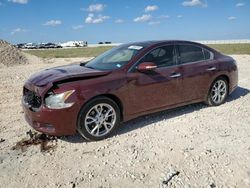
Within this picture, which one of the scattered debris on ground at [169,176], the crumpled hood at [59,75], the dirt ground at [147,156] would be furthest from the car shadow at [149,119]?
the scattered debris on ground at [169,176]

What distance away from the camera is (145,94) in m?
5.52

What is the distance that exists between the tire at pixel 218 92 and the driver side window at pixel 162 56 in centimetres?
137

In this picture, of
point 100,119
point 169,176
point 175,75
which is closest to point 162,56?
point 175,75

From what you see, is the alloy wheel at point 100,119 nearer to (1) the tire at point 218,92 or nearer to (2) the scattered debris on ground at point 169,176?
(2) the scattered debris on ground at point 169,176

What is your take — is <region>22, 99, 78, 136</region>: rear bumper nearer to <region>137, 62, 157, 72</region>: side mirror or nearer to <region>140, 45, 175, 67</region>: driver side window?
<region>137, 62, 157, 72</region>: side mirror

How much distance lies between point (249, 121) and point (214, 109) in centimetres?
96

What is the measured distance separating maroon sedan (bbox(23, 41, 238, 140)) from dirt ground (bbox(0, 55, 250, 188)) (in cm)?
35

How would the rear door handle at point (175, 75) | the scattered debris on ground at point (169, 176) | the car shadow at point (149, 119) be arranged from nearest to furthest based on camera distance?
the scattered debris on ground at point (169, 176)
the car shadow at point (149, 119)
the rear door handle at point (175, 75)

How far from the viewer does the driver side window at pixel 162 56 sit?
5.70 m

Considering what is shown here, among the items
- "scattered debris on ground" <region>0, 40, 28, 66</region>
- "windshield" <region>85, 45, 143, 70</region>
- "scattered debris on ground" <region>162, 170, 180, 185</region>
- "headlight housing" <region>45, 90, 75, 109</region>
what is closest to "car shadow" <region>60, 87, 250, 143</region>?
"headlight housing" <region>45, 90, 75, 109</region>

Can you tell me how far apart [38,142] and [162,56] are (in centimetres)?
283

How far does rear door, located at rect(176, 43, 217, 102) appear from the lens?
613 cm

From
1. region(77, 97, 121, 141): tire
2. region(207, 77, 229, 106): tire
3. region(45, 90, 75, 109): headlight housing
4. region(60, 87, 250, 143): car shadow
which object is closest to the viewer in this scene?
region(45, 90, 75, 109): headlight housing

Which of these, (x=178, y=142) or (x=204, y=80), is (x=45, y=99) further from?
(x=204, y=80)
